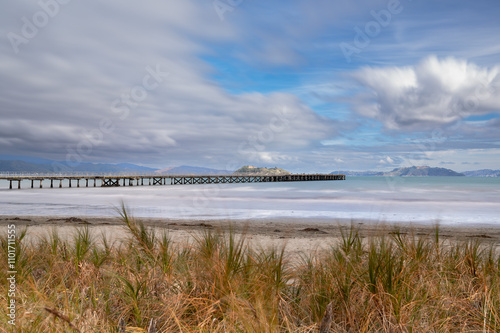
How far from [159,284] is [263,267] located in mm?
1327

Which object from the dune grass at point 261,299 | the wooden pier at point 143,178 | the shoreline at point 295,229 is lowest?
the shoreline at point 295,229

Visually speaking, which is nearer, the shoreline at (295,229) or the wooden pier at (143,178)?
the shoreline at (295,229)

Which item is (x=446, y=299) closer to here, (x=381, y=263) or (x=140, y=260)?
(x=381, y=263)

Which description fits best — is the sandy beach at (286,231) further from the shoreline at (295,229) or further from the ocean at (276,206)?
the ocean at (276,206)

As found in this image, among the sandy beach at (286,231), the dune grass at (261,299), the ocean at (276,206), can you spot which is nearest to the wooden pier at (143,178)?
the ocean at (276,206)

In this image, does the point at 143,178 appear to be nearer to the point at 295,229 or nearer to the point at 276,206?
the point at 276,206

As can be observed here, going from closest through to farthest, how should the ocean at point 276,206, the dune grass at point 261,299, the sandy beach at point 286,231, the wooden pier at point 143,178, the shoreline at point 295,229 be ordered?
the dune grass at point 261,299 → the sandy beach at point 286,231 → the shoreline at point 295,229 → the ocean at point 276,206 → the wooden pier at point 143,178

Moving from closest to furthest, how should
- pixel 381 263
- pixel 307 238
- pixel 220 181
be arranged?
pixel 381 263
pixel 307 238
pixel 220 181

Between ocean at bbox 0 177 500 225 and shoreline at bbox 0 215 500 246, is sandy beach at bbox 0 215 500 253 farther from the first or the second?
ocean at bbox 0 177 500 225

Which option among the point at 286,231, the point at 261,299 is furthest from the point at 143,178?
the point at 261,299

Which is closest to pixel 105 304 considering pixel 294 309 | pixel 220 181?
pixel 294 309

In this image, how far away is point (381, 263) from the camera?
4.06 m

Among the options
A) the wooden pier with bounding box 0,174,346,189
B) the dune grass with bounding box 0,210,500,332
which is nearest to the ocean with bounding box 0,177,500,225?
the dune grass with bounding box 0,210,500,332

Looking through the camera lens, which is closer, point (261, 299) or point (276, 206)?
point (261, 299)
